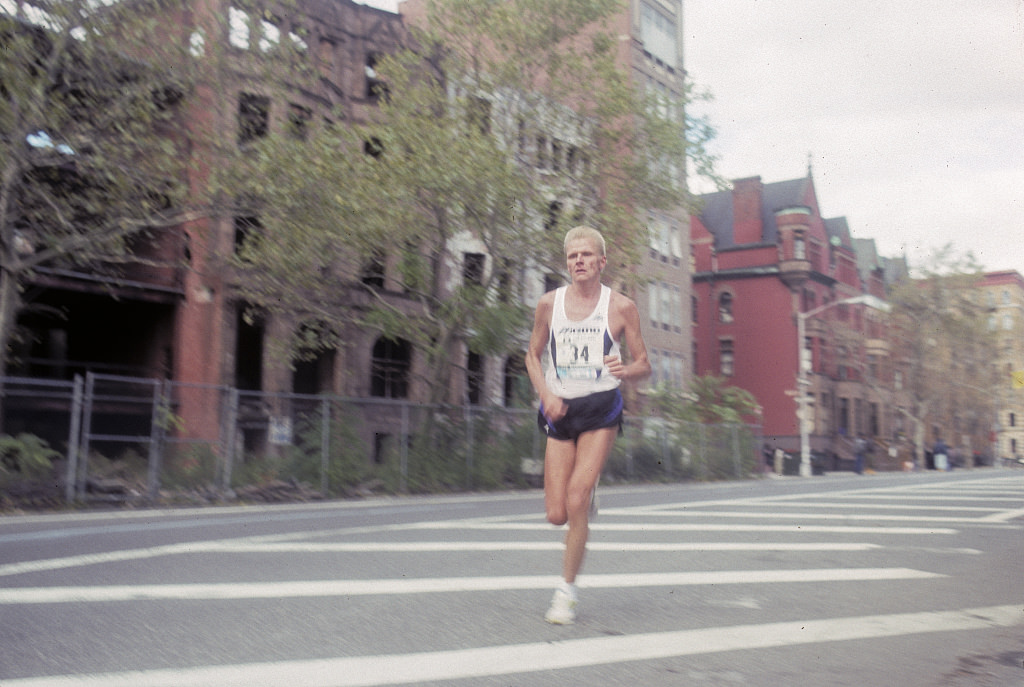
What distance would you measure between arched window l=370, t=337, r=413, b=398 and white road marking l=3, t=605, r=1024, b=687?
30.5m

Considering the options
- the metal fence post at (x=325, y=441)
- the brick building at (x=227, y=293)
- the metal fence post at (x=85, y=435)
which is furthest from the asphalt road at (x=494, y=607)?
the brick building at (x=227, y=293)

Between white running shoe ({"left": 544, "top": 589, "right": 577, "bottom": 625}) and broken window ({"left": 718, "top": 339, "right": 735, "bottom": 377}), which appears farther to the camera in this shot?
broken window ({"left": 718, "top": 339, "right": 735, "bottom": 377})

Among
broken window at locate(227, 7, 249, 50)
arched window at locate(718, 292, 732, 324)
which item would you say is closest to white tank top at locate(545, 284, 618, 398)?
broken window at locate(227, 7, 249, 50)

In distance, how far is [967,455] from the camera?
3076 inches

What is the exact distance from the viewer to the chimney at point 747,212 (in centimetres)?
6744

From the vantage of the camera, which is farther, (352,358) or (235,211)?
(352,358)

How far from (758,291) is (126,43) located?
54.4 metres

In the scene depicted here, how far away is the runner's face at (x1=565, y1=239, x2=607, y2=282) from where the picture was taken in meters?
5.03

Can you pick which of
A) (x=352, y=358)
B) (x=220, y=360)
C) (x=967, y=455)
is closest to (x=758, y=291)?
(x=967, y=455)

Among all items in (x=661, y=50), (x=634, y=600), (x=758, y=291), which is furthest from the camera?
(x=758, y=291)

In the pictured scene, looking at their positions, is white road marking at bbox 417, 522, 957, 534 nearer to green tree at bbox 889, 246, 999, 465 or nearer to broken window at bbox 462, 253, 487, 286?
broken window at bbox 462, 253, 487, 286

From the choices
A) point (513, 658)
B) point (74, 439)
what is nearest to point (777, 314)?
point (74, 439)

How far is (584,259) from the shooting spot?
5035 millimetres

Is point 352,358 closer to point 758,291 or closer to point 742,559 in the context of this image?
point 742,559
